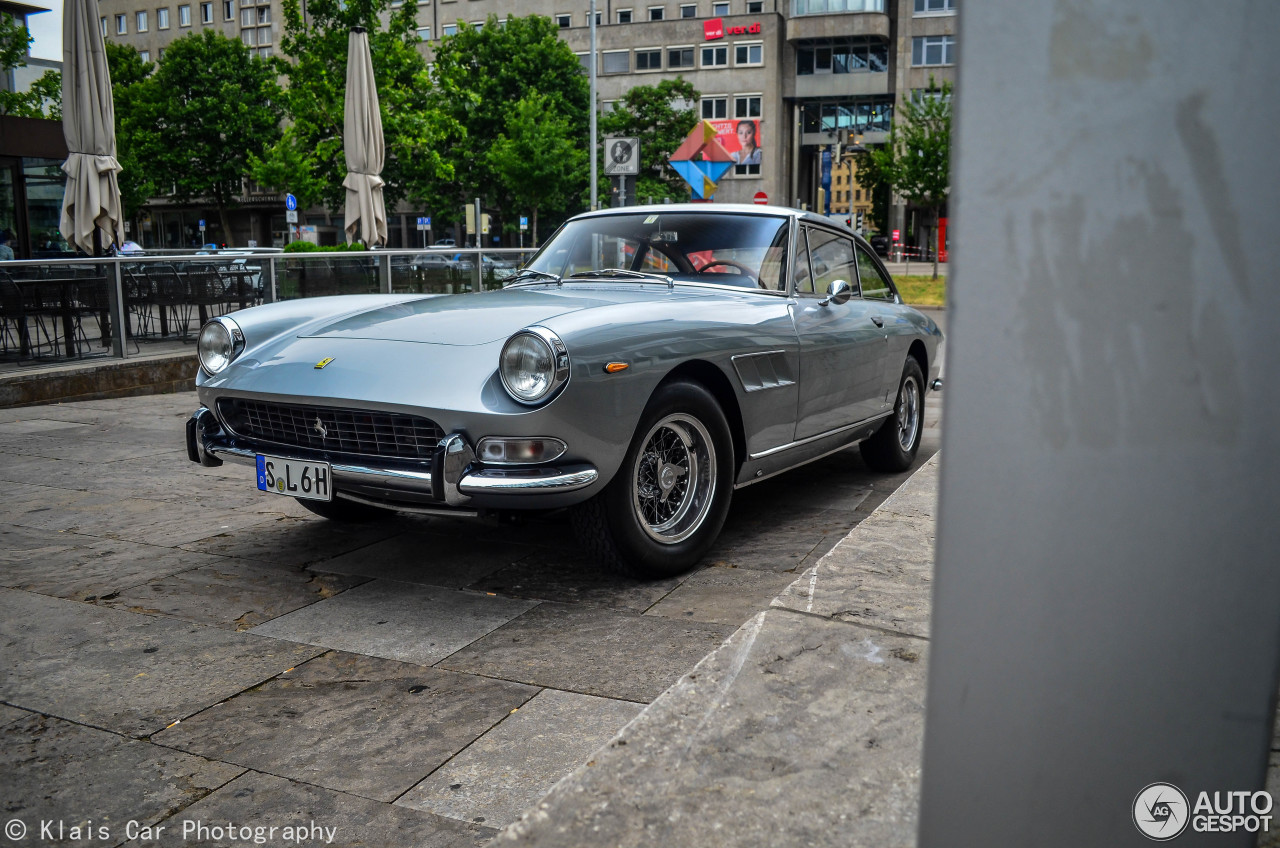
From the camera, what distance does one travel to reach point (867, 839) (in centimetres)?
168

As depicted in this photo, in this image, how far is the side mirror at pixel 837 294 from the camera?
4883 mm

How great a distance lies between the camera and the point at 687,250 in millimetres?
4996

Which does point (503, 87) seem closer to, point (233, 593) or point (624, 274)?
point (624, 274)

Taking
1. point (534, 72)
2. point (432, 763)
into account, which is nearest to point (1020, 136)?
point (432, 763)

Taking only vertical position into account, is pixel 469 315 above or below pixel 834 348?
above

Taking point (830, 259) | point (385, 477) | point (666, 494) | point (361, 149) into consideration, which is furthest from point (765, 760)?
point (361, 149)

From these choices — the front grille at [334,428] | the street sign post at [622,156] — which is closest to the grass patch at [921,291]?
the street sign post at [622,156]

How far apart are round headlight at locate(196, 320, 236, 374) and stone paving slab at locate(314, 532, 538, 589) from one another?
941 millimetres

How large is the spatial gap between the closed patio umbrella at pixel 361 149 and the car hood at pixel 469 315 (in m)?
8.80

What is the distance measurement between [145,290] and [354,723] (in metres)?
7.94

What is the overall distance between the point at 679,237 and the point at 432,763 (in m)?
3.13

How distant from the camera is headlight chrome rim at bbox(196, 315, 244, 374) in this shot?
171 inches

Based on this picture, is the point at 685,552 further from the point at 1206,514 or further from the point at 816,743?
the point at 1206,514

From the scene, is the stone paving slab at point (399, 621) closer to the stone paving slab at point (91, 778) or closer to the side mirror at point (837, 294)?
the stone paving slab at point (91, 778)
